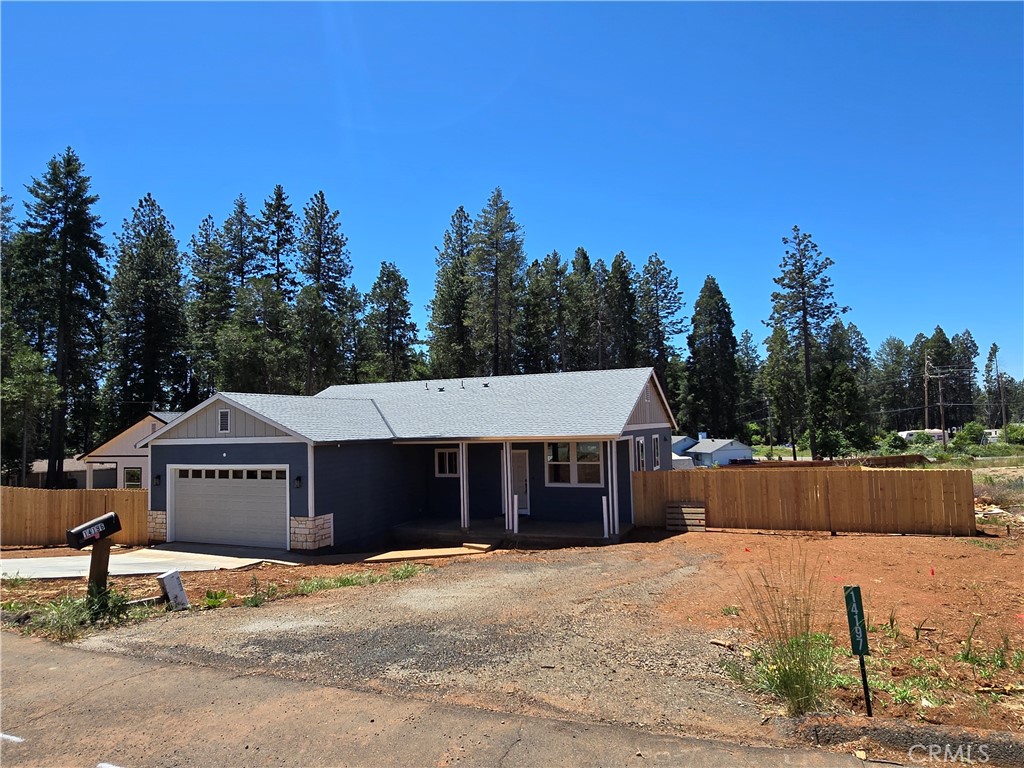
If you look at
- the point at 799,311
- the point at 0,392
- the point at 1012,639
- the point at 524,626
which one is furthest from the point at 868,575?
the point at 799,311

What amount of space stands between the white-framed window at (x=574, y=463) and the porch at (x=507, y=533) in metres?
1.13

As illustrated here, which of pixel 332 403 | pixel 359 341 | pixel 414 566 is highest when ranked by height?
pixel 359 341

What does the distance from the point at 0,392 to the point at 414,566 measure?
23608mm

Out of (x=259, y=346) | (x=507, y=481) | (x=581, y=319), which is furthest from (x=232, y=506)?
(x=581, y=319)

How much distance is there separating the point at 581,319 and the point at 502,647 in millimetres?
45586

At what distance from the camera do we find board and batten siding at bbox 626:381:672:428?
17.6 meters

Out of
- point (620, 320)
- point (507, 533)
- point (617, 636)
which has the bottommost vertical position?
point (507, 533)

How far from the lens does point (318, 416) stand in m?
16.8

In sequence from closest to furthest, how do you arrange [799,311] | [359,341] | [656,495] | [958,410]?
1. [656,495]
2. [359,341]
3. [799,311]
4. [958,410]

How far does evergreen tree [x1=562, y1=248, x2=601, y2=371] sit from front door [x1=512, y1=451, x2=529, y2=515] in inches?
1262

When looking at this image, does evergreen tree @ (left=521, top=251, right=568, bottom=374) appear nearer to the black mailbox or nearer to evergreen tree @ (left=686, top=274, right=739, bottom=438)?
evergreen tree @ (left=686, top=274, right=739, bottom=438)

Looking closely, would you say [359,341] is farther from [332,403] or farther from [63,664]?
[63,664]

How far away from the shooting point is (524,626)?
7145 millimetres

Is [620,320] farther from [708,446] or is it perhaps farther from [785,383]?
[785,383]
